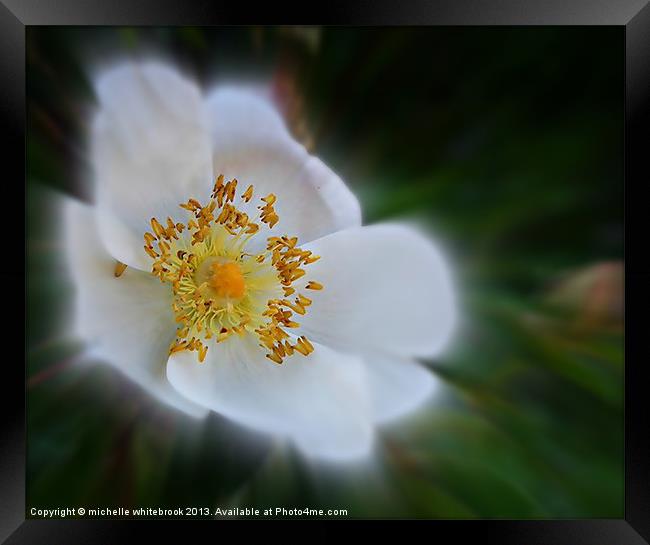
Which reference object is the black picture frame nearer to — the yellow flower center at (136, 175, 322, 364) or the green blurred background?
the green blurred background

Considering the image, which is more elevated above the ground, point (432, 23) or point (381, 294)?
point (432, 23)

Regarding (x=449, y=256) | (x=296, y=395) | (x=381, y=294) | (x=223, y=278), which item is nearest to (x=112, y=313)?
(x=223, y=278)

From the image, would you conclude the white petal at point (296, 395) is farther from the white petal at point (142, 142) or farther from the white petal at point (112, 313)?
the white petal at point (142, 142)

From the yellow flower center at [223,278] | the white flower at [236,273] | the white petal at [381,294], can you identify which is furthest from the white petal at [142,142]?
the white petal at [381,294]

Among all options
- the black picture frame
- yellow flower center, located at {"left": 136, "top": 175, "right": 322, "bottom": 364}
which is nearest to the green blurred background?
the black picture frame

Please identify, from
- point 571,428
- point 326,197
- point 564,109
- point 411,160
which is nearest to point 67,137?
point 326,197

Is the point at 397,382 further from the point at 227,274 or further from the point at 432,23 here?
the point at 432,23
